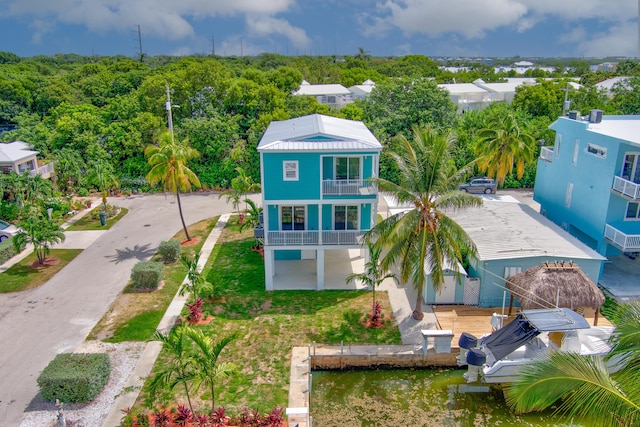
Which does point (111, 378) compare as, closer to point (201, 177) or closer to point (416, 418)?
point (416, 418)

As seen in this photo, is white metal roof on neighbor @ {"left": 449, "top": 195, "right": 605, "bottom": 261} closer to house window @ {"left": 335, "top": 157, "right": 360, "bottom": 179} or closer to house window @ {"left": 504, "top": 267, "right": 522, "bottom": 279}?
house window @ {"left": 504, "top": 267, "right": 522, "bottom": 279}

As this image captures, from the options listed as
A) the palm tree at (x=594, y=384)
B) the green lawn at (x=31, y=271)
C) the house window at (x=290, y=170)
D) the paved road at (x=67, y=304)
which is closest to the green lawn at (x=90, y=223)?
the paved road at (x=67, y=304)

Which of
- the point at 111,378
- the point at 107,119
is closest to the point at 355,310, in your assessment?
the point at 111,378

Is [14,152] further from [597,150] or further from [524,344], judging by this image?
[597,150]

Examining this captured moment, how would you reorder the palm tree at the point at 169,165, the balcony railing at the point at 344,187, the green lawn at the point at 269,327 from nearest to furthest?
the green lawn at the point at 269,327 < the balcony railing at the point at 344,187 < the palm tree at the point at 169,165

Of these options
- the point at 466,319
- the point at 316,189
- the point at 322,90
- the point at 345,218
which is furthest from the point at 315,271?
the point at 322,90

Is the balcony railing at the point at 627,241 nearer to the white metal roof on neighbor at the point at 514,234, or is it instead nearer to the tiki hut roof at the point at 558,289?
the white metal roof on neighbor at the point at 514,234
